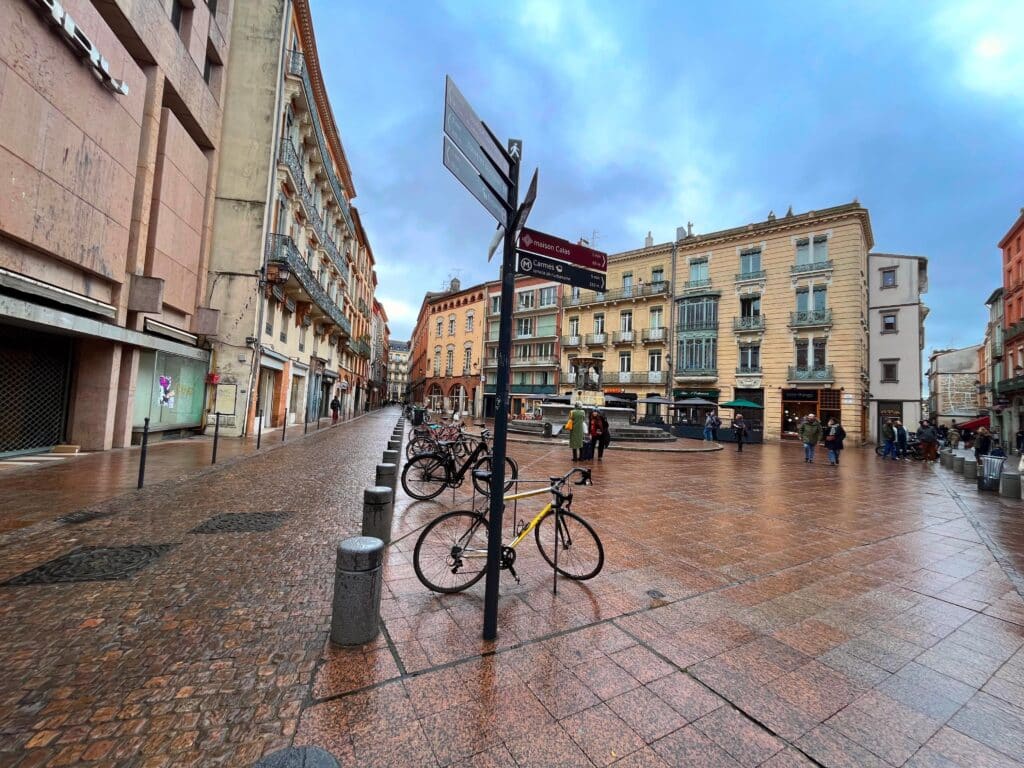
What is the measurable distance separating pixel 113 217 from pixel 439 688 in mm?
13288

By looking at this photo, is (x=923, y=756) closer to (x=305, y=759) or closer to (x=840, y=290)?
(x=305, y=759)

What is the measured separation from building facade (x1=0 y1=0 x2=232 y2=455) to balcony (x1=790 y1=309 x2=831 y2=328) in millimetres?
32829

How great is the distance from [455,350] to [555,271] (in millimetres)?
53470

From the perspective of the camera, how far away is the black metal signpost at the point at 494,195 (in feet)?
8.78

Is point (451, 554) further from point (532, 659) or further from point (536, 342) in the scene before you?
point (536, 342)

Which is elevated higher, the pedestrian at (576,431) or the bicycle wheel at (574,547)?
the pedestrian at (576,431)

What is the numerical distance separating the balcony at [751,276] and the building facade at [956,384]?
47223 millimetres

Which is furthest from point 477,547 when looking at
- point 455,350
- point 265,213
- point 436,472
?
point 455,350

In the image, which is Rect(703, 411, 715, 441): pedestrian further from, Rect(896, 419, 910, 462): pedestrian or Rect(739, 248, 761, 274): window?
Rect(739, 248, 761, 274): window

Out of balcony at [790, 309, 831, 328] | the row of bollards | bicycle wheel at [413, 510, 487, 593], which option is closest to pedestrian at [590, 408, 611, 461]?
bicycle wheel at [413, 510, 487, 593]

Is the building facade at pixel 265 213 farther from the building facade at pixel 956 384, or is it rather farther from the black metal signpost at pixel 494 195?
the building facade at pixel 956 384

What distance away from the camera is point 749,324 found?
3225 cm

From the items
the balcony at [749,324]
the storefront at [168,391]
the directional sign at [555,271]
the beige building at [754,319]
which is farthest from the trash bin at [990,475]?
the balcony at [749,324]

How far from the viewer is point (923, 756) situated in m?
2.15
